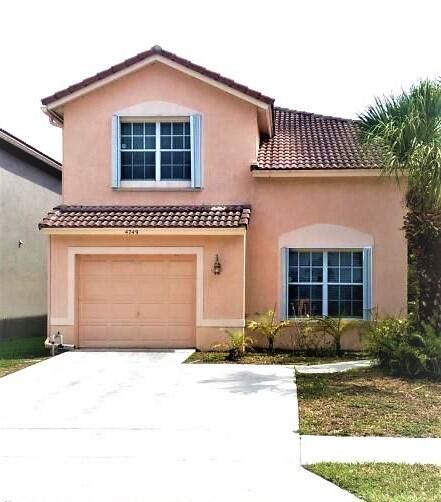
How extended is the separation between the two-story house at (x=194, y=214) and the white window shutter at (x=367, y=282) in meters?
0.03

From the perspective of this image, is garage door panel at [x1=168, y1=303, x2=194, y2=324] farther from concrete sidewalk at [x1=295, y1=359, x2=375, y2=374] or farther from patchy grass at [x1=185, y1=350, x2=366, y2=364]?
concrete sidewalk at [x1=295, y1=359, x2=375, y2=374]

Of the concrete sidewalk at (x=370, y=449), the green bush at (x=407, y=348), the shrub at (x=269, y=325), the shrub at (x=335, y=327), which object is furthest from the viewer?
the shrub at (x=269, y=325)

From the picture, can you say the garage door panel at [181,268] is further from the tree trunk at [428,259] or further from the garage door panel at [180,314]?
the tree trunk at [428,259]

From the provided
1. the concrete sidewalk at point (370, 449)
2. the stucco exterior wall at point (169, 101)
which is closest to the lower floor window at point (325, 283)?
the stucco exterior wall at point (169, 101)

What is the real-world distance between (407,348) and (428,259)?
1736 millimetres

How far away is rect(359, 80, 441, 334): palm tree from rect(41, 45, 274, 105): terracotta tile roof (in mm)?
4335

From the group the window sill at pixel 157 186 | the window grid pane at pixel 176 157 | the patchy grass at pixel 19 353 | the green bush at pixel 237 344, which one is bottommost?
the patchy grass at pixel 19 353

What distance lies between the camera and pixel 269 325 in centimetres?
1503

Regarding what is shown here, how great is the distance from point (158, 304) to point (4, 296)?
6.23 m

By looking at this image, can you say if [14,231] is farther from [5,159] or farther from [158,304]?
[158,304]

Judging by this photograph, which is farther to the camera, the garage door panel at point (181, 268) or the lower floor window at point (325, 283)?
the lower floor window at point (325, 283)

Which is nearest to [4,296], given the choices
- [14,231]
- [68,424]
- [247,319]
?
[14,231]

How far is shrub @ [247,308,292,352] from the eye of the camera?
15.0 m

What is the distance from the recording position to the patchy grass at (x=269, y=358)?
1367 centimetres
